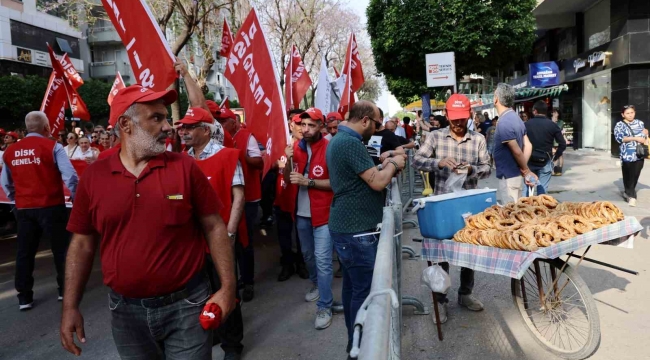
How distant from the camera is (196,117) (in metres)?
4.03

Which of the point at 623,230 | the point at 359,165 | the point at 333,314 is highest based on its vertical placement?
the point at 359,165

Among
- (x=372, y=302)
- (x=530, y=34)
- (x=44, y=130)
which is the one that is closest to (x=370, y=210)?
(x=372, y=302)

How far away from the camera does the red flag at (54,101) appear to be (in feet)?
29.5

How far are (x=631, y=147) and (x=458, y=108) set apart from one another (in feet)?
20.4

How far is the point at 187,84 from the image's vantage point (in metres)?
4.31

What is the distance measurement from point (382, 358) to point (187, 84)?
3.47 meters

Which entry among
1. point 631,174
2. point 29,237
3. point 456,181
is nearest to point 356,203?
point 456,181

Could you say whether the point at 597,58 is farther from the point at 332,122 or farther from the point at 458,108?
the point at 458,108

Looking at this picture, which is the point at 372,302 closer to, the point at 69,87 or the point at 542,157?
the point at 542,157

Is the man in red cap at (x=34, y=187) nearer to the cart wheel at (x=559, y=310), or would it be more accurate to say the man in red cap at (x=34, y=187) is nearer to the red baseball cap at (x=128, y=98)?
the red baseball cap at (x=128, y=98)

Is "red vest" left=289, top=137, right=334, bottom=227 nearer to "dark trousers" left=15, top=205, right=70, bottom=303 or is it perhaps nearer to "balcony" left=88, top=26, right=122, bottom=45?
"dark trousers" left=15, top=205, right=70, bottom=303

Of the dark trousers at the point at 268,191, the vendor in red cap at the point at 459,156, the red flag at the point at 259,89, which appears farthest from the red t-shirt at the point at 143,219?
the dark trousers at the point at 268,191

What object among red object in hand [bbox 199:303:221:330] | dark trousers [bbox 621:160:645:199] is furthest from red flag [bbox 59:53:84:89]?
dark trousers [bbox 621:160:645:199]

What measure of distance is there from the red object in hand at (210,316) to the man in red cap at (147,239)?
0.12 feet
